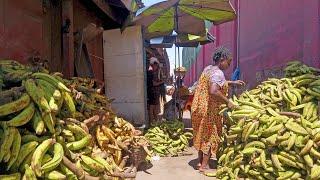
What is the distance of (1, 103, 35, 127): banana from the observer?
287cm

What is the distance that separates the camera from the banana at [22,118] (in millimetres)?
2872

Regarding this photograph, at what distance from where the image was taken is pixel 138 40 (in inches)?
321

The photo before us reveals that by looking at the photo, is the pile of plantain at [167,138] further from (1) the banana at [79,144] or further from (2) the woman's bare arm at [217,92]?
(1) the banana at [79,144]

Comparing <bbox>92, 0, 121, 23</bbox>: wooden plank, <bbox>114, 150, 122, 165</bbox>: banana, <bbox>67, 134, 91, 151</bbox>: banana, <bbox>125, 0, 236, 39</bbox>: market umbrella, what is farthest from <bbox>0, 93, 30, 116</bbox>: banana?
<bbox>92, 0, 121, 23</bbox>: wooden plank

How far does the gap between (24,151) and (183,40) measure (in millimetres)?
8690

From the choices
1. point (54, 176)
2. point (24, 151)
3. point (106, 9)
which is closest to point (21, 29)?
point (24, 151)

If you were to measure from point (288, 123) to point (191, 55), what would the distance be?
1058 inches

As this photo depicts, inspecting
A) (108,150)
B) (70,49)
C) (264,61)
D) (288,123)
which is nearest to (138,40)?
(70,49)

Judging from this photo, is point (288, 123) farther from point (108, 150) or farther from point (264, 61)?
point (264, 61)

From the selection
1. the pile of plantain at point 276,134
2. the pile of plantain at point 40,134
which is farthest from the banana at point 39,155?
the pile of plantain at point 276,134

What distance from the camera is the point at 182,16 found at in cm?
871

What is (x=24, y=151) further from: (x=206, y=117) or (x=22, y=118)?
(x=206, y=117)

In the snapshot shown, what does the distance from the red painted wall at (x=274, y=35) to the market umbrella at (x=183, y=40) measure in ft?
3.46

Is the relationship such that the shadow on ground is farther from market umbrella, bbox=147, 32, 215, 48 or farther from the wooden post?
market umbrella, bbox=147, 32, 215, 48
